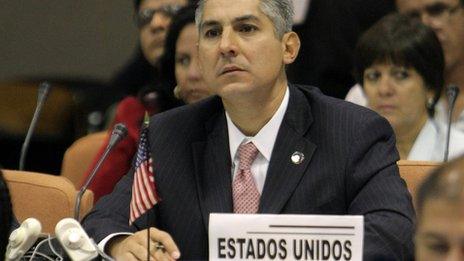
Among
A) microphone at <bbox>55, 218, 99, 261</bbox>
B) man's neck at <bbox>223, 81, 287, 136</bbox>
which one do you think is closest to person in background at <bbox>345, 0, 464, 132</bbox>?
man's neck at <bbox>223, 81, 287, 136</bbox>

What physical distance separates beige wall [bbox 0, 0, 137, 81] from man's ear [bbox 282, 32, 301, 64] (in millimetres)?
4020

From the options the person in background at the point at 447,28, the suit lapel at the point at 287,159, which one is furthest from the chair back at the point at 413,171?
the person in background at the point at 447,28

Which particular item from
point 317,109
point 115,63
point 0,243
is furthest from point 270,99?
point 115,63

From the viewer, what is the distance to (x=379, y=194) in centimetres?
399

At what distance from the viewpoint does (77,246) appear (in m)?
3.54

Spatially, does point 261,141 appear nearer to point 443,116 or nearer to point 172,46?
point 443,116

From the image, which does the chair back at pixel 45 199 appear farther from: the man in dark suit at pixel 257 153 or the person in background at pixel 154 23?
the person in background at pixel 154 23

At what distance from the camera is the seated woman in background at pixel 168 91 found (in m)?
5.65

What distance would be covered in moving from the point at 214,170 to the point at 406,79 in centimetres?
154

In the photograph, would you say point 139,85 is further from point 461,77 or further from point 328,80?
point 461,77

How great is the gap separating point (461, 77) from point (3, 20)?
3.88m

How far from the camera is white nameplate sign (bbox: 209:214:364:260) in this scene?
3.51m

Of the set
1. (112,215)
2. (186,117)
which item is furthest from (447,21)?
(112,215)

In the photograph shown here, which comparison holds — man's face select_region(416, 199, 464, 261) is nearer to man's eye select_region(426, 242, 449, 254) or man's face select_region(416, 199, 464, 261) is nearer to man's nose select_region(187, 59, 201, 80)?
man's eye select_region(426, 242, 449, 254)
